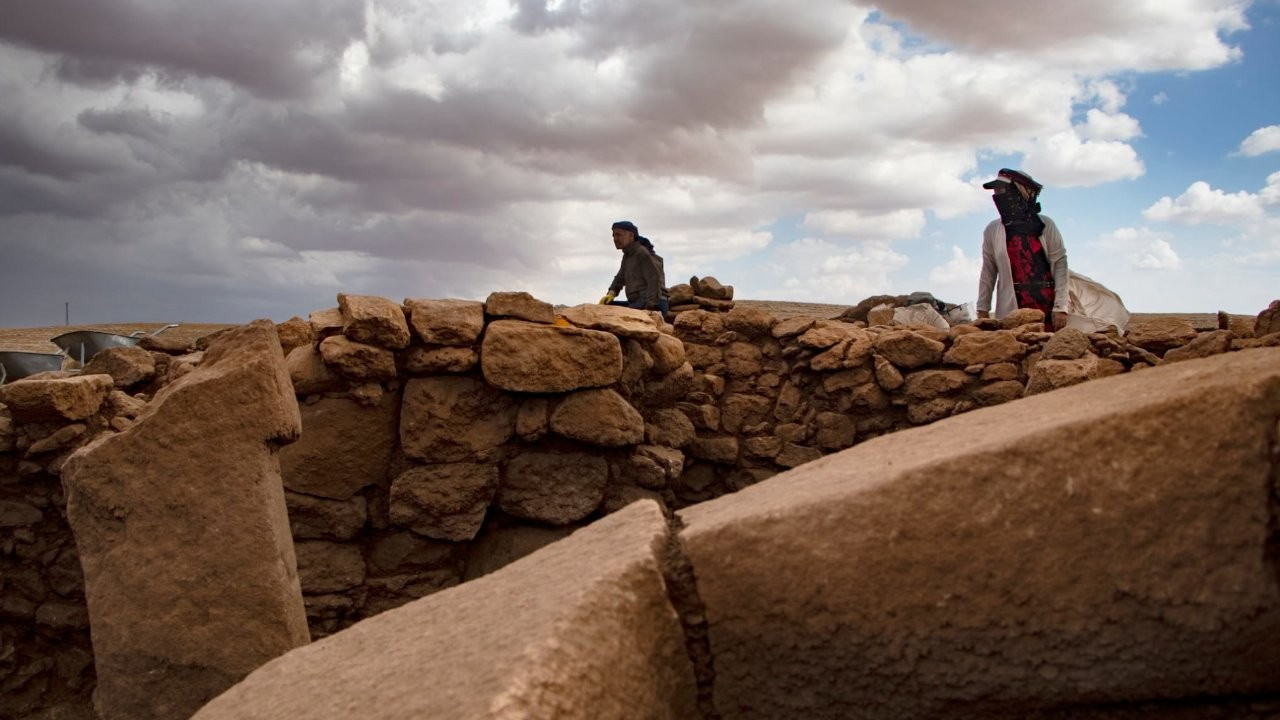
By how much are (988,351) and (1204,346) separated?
3.69 ft

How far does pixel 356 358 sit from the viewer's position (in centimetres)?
464

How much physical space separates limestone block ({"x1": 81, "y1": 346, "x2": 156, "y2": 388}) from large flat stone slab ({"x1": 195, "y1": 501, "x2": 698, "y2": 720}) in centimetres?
350

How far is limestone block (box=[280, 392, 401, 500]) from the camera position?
4.73m

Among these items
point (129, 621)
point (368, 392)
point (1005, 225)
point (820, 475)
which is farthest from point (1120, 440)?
point (1005, 225)

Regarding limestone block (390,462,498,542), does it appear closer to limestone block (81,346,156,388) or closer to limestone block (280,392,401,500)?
limestone block (280,392,401,500)

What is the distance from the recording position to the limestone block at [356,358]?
15.1 ft

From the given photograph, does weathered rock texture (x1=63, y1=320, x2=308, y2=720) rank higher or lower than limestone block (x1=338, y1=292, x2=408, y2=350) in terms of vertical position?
lower

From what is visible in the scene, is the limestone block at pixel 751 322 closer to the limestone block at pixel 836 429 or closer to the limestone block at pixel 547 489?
the limestone block at pixel 836 429

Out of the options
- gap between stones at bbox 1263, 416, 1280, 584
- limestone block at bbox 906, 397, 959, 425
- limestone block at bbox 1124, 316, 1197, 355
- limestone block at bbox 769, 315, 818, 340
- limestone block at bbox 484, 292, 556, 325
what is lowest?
limestone block at bbox 906, 397, 959, 425

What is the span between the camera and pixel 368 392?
471 centimetres

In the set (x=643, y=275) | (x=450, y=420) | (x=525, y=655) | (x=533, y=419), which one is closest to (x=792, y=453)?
(x=533, y=419)

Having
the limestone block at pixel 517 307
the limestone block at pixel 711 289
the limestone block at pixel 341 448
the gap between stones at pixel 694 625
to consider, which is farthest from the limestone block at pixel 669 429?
the limestone block at pixel 711 289

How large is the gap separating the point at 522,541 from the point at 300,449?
1.22 m

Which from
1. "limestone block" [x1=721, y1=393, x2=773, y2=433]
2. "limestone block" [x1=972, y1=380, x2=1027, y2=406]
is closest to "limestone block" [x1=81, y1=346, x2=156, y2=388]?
"limestone block" [x1=721, y1=393, x2=773, y2=433]
